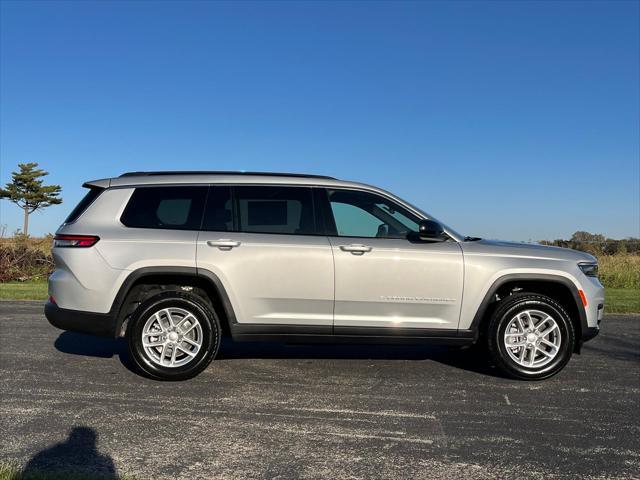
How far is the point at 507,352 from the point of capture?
5.34 meters

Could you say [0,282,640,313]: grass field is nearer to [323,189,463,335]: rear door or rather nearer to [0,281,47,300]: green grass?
[0,281,47,300]: green grass

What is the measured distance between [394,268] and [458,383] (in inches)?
49.9

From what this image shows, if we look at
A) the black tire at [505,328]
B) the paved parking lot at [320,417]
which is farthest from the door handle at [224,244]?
the black tire at [505,328]

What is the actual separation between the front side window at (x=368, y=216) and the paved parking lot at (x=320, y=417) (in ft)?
4.74

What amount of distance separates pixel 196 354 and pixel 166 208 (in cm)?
148

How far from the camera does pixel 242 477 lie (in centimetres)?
307

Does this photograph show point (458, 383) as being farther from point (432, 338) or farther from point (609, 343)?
point (609, 343)

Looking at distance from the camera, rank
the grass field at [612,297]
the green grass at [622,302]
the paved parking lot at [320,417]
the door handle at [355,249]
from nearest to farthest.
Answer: the paved parking lot at [320,417] → the door handle at [355,249] → the green grass at [622,302] → the grass field at [612,297]

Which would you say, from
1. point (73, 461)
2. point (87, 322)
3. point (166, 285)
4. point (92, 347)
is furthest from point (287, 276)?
point (92, 347)

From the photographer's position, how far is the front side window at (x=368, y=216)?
5.39 m

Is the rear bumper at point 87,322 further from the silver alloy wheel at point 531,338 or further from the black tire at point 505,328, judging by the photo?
the silver alloy wheel at point 531,338

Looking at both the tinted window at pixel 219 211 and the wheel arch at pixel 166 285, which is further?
the tinted window at pixel 219 211

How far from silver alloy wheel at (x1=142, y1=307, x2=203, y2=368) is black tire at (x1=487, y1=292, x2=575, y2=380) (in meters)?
2.89

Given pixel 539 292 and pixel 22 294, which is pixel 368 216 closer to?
pixel 539 292
